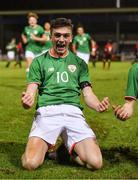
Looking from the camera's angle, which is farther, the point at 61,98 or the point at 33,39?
the point at 33,39

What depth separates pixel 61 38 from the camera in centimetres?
696

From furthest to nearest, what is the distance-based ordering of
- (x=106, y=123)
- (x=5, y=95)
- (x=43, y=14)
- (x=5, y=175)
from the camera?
(x=43, y=14)
(x=5, y=95)
(x=106, y=123)
(x=5, y=175)

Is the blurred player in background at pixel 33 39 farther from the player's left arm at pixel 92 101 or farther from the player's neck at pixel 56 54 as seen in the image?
the player's left arm at pixel 92 101

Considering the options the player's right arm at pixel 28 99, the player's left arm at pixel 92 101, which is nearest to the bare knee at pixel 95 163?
the player's left arm at pixel 92 101

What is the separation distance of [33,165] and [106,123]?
3.77m

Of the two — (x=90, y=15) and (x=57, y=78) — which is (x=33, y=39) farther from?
(x=90, y=15)

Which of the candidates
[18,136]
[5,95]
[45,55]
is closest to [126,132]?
[18,136]

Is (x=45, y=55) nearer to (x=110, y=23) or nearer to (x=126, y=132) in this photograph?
(x=126, y=132)

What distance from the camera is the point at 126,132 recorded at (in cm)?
909

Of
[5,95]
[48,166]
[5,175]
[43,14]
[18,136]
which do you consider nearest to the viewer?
[5,175]

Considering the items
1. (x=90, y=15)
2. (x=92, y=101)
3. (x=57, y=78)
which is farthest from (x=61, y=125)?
(x=90, y=15)

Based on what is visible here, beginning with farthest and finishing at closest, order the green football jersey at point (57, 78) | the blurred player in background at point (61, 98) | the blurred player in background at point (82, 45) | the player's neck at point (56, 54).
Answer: the blurred player in background at point (82, 45) → the player's neck at point (56, 54) → the green football jersey at point (57, 78) → the blurred player in background at point (61, 98)

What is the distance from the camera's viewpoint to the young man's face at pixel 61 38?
274 inches

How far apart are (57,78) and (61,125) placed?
1.98 feet
